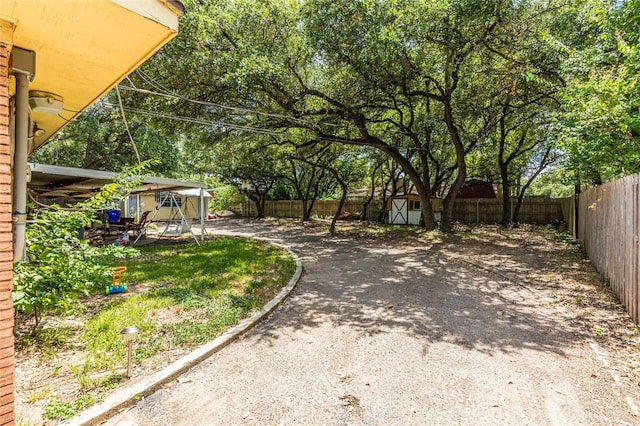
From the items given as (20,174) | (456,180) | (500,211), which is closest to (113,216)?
(20,174)

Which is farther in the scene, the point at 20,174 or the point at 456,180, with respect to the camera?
the point at 456,180

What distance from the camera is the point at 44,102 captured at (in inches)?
135

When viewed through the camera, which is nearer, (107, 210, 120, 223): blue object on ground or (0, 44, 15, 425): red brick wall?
(0, 44, 15, 425): red brick wall

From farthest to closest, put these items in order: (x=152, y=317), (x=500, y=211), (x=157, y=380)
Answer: (x=500, y=211) → (x=152, y=317) → (x=157, y=380)

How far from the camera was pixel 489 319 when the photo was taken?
4.12 m

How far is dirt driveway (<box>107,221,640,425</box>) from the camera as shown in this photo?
2307mm

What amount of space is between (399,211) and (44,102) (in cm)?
1821

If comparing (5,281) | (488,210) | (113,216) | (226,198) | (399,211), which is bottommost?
(5,281)

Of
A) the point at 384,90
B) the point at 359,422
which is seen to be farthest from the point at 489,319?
the point at 384,90

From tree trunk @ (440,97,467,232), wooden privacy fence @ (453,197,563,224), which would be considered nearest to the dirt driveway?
tree trunk @ (440,97,467,232)

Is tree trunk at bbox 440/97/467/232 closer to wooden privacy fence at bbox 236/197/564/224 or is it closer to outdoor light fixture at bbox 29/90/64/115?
wooden privacy fence at bbox 236/197/564/224

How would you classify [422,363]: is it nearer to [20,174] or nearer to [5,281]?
[5,281]

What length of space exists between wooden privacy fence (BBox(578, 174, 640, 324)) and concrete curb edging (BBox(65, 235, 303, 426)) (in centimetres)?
466

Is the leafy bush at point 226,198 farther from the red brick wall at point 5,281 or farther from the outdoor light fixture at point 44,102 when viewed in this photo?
the red brick wall at point 5,281
